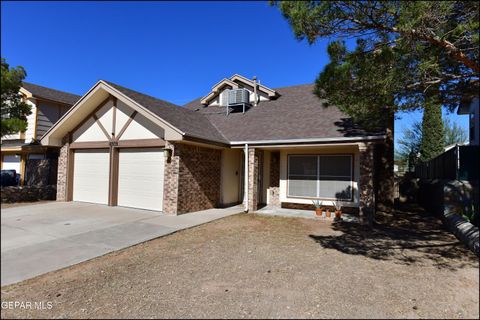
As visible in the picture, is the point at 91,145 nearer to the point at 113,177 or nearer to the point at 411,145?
the point at 113,177

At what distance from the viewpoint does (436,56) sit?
18.1 feet

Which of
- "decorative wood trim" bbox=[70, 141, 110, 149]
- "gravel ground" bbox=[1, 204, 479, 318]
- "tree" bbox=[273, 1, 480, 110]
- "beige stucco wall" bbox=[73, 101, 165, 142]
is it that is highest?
"tree" bbox=[273, 1, 480, 110]

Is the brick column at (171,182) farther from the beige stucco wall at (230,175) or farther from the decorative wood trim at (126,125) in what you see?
the beige stucco wall at (230,175)

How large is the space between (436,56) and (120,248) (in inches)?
294

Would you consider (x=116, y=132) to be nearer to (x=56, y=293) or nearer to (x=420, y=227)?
(x=56, y=293)

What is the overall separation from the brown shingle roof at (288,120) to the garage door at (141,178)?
10.9 feet

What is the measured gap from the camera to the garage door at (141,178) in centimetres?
1075

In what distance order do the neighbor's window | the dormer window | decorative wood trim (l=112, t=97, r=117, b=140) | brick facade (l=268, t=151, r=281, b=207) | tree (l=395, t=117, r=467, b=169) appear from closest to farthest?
the neighbor's window < decorative wood trim (l=112, t=97, r=117, b=140) < brick facade (l=268, t=151, r=281, b=207) < the dormer window < tree (l=395, t=117, r=467, b=169)

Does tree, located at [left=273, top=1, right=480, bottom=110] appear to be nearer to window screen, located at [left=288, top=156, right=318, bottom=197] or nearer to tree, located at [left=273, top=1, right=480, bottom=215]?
tree, located at [left=273, top=1, right=480, bottom=215]

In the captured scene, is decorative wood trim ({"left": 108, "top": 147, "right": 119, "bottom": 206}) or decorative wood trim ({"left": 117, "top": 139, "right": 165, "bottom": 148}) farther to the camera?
decorative wood trim ({"left": 108, "top": 147, "right": 119, "bottom": 206})

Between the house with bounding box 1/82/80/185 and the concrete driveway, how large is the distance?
5.38 metres

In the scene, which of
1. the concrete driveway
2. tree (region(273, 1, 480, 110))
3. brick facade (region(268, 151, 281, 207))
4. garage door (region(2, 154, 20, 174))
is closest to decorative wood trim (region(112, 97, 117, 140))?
the concrete driveway

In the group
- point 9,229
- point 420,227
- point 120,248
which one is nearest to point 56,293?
point 120,248

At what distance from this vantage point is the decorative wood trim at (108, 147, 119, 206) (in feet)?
37.6
